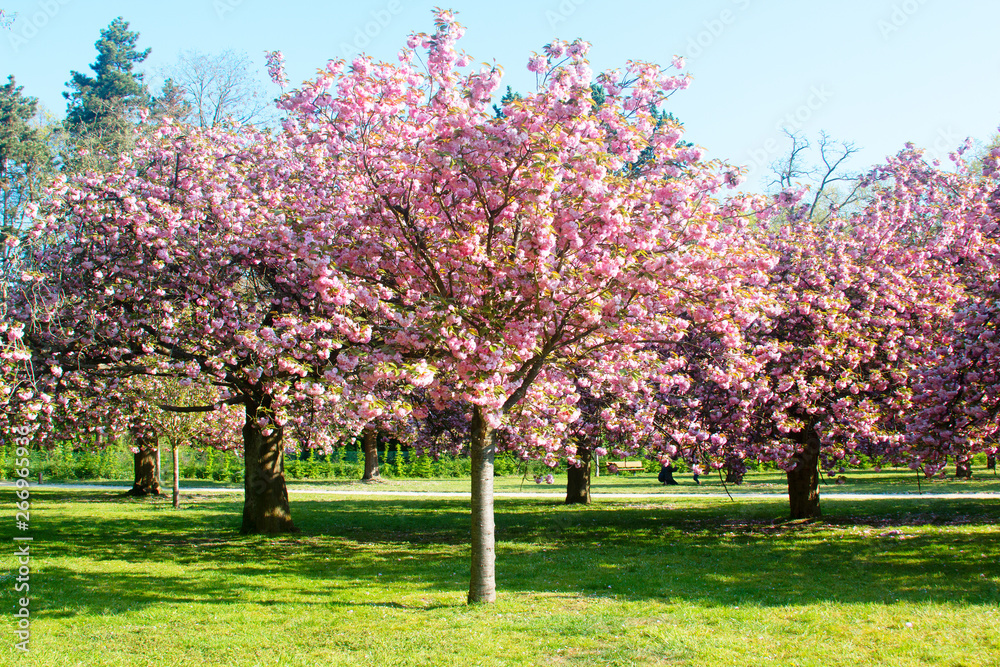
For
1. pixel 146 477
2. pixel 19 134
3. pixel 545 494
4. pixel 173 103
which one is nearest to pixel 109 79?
pixel 19 134

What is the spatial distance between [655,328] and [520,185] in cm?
201

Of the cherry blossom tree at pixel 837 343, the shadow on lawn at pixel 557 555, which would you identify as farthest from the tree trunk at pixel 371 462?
the cherry blossom tree at pixel 837 343

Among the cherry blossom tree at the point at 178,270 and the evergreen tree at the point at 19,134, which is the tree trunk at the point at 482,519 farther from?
the evergreen tree at the point at 19,134

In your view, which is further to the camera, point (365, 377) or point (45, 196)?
point (45, 196)

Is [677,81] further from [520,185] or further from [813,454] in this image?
[813,454]

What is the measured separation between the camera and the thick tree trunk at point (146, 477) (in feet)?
79.2

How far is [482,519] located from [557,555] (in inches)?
172

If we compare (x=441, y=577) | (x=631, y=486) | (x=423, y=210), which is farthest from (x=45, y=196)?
(x=631, y=486)

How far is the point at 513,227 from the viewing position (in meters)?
7.46

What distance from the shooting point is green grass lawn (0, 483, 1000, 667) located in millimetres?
6312

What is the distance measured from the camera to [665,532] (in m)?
14.4

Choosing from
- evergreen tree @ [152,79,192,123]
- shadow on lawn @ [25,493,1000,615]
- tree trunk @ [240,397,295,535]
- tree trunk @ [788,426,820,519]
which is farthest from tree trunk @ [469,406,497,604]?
evergreen tree @ [152,79,192,123]

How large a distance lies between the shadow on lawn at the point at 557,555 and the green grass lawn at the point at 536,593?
57 mm

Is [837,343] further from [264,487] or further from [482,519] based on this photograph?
[264,487]
